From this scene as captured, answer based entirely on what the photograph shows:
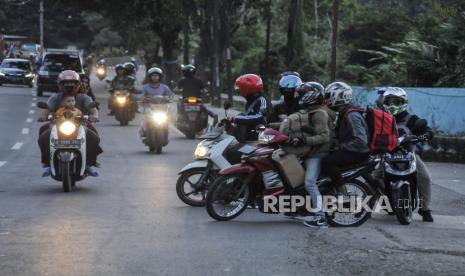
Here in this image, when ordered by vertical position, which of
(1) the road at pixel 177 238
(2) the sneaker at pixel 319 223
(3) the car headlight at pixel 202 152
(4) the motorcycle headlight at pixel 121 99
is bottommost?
(1) the road at pixel 177 238

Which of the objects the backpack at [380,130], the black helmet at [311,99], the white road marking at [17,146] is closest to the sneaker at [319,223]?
the backpack at [380,130]

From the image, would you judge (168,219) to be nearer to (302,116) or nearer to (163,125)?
(302,116)

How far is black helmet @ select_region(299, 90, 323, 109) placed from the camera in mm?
9602

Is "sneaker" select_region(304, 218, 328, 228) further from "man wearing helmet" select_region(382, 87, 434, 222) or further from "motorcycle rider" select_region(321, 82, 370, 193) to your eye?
"man wearing helmet" select_region(382, 87, 434, 222)

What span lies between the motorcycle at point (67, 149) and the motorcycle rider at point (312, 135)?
3557 millimetres

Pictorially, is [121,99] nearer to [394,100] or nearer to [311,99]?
[394,100]

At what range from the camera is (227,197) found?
9.84m

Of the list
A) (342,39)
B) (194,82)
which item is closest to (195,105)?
(194,82)

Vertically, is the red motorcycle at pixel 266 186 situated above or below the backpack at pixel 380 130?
below

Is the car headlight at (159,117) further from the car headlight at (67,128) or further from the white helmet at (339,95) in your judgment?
the white helmet at (339,95)

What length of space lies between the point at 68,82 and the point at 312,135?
4.53 meters

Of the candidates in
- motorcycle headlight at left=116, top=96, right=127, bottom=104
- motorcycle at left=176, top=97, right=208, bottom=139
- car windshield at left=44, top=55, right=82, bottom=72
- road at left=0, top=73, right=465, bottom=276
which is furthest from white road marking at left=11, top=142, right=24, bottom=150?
car windshield at left=44, top=55, right=82, bottom=72

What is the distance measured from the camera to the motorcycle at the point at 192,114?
2116cm

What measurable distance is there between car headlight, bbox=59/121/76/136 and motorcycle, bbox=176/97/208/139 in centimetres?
904
